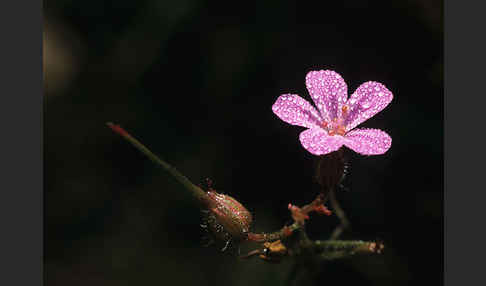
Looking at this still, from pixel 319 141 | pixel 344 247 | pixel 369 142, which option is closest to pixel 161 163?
pixel 319 141

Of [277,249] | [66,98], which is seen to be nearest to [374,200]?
[277,249]

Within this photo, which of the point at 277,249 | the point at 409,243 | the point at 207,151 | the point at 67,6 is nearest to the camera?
the point at 277,249

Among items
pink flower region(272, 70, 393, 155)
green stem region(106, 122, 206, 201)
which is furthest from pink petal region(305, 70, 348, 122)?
green stem region(106, 122, 206, 201)

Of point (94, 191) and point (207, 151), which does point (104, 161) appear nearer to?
point (94, 191)

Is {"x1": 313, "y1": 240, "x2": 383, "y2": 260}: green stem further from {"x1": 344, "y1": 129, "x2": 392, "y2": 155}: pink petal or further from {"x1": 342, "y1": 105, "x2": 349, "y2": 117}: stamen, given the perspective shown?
{"x1": 342, "y1": 105, "x2": 349, "y2": 117}: stamen

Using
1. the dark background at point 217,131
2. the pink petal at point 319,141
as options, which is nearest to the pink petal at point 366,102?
the pink petal at point 319,141
